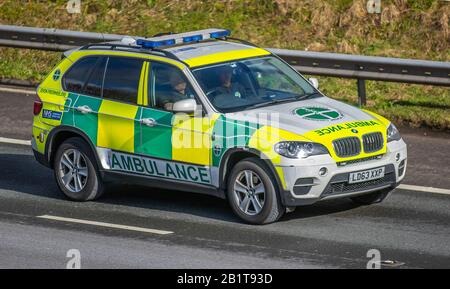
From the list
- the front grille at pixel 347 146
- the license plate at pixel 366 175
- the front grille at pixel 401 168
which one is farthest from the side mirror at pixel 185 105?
the front grille at pixel 401 168

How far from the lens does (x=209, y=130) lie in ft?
38.2

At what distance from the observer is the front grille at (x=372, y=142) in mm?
11492

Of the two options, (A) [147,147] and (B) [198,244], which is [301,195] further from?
(A) [147,147]

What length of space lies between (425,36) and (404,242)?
9057 millimetres

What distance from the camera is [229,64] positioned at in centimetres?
1237

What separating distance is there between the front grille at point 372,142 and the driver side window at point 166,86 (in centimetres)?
187

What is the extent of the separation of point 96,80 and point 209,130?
1864mm

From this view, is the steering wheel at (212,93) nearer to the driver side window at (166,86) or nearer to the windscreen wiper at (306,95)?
the driver side window at (166,86)

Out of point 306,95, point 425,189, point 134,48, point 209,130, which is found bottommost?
point 425,189

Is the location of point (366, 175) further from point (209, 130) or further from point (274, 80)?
point (274, 80)

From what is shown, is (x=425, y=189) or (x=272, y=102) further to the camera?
(x=425, y=189)

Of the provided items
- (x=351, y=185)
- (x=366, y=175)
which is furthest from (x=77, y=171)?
(x=366, y=175)
